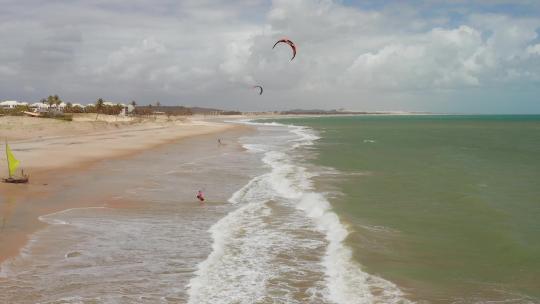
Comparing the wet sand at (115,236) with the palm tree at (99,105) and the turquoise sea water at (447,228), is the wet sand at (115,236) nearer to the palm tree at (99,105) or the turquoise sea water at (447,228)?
the turquoise sea water at (447,228)

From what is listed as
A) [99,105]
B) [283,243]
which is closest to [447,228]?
[283,243]

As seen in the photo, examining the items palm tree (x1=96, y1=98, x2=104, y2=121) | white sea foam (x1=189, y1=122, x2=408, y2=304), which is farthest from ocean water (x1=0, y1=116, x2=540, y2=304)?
palm tree (x1=96, y1=98, x2=104, y2=121)

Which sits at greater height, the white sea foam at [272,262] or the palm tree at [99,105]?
the palm tree at [99,105]

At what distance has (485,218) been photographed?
53.8ft

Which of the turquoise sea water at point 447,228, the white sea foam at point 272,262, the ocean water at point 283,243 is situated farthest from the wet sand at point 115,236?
the turquoise sea water at point 447,228

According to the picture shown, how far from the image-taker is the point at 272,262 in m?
11.0

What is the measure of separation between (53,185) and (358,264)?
557 inches

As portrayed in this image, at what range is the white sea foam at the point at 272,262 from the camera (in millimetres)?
9055

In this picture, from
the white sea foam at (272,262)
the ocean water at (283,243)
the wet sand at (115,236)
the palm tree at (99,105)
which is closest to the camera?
the white sea foam at (272,262)

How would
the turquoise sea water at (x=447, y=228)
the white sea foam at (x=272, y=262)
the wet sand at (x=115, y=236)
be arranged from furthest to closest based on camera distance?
1. the turquoise sea water at (x=447, y=228)
2. the wet sand at (x=115, y=236)
3. the white sea foam at (x=272, y=262)

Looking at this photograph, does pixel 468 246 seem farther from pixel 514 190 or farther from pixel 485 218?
pixel 514 190

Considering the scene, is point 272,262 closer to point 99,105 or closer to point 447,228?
point 447,228

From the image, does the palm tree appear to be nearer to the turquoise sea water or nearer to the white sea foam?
the turquoise sea water

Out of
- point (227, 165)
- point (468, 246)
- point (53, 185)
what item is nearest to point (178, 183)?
point (53, 185)
